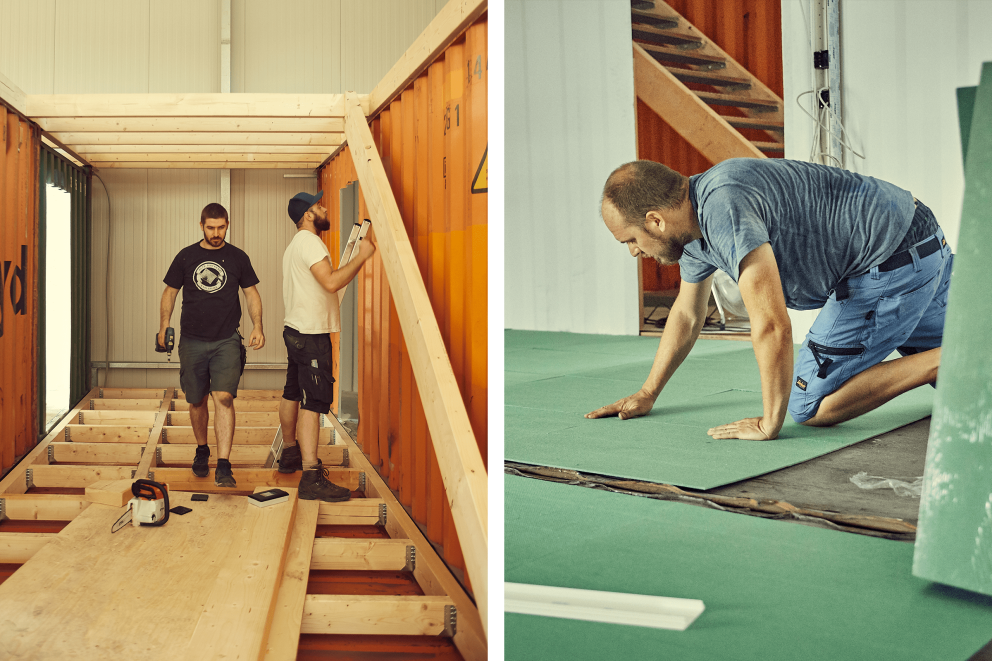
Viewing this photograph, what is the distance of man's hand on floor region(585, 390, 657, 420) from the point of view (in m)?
3.83

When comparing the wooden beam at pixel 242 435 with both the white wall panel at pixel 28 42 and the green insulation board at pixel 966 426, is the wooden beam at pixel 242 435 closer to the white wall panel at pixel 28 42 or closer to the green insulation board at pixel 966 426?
the white wall panel at pixel 28 42

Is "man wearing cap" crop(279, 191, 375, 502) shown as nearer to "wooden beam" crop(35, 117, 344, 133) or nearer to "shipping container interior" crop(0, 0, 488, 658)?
"shipping container interior" crop(0, 0, 488, 658)

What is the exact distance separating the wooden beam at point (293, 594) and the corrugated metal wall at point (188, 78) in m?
5.37

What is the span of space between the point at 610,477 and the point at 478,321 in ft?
3.11

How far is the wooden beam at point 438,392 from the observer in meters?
2.95

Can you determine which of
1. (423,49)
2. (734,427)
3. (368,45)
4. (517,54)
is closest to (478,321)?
(734,427)

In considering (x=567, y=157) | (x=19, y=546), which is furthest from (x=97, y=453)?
(x=567, y=157)

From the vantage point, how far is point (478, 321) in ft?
11.2

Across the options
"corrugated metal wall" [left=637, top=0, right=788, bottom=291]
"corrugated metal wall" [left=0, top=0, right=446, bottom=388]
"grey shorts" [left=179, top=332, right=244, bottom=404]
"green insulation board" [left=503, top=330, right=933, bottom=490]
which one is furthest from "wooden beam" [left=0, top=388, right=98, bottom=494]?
"corrugated metal wall" [left=637, top=0, right=788, bottom=291]

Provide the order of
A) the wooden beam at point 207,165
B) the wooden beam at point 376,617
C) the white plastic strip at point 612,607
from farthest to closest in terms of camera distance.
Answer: the wooden beam at point 207,165, the wooden beam at point 376,617, the white plastic strip at point 612,607

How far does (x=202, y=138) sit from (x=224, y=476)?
3319mm

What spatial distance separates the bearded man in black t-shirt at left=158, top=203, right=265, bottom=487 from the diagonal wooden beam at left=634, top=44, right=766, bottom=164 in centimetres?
304

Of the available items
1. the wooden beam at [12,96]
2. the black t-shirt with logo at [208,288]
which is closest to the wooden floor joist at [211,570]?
the black t-shirt with logo at [208,288]

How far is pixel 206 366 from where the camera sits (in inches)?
202
